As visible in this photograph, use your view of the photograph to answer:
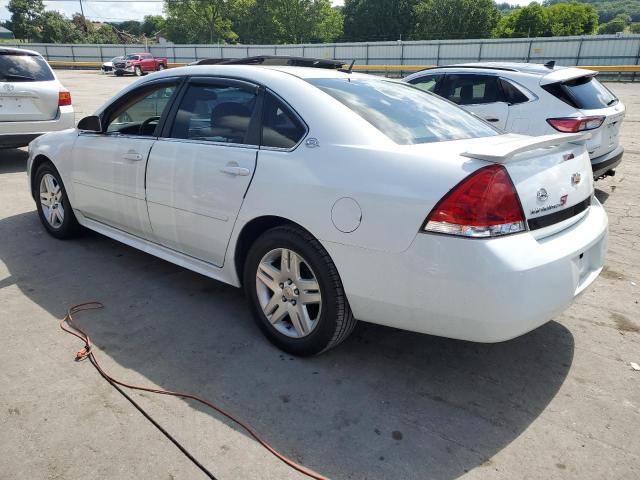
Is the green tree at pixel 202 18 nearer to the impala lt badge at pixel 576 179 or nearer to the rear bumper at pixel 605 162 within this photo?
the rear bumper at pixel 605 162

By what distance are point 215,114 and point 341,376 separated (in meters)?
1.87

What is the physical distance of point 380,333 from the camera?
11.0 feet

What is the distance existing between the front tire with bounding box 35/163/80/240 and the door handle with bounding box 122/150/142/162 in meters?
1.22

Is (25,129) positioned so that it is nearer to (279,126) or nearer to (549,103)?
(279,126)

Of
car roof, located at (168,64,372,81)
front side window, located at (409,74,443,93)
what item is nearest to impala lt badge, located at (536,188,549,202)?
car roof, located at (168,64,372,81)

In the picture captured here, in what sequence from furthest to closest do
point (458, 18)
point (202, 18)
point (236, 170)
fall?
1. point (202, 18)
2. point (458, 18)
3. point (236, 170)

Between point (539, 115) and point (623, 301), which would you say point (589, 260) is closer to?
point (623, 301)

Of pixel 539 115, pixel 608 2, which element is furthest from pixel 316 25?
pixel 608 2

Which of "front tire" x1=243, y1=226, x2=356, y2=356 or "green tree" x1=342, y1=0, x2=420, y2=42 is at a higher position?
Result: "green tree" x1=342, y1=0, x2=420, y2=42

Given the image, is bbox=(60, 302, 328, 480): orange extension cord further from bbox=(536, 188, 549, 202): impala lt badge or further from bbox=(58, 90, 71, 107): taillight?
bbox=(58, 90, 71, 107): taillight

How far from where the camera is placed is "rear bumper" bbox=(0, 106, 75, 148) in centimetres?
756

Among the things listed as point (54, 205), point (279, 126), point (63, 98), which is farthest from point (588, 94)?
point (63, 98)

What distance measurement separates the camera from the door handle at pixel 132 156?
3.78m

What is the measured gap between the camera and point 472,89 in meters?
6.65
